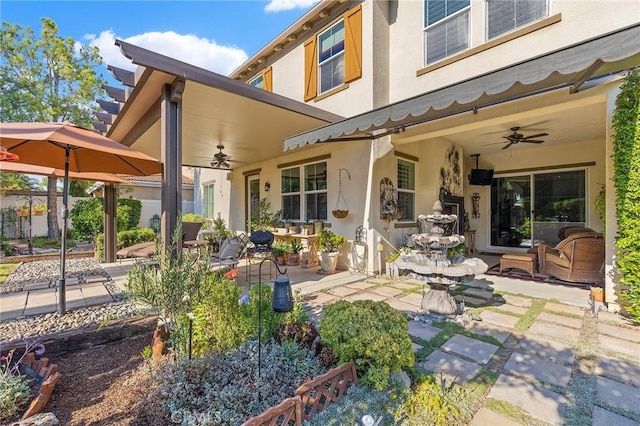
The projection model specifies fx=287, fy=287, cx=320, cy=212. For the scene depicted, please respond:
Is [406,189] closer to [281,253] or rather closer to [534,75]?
[281,253]

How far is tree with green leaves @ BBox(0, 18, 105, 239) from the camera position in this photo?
11.1 metres

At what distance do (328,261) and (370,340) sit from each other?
439 centimetres

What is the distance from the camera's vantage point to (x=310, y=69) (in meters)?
7.93

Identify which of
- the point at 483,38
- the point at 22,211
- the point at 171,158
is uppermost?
the point at 483,38

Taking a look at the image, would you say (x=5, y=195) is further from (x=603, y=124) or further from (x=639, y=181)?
(x=603, y=124)

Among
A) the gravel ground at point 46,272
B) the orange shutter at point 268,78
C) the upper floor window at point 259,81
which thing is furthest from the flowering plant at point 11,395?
the upper floor window at point 259,81

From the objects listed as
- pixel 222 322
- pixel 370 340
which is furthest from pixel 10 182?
pixel 370 340

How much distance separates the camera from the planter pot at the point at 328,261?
262 inches

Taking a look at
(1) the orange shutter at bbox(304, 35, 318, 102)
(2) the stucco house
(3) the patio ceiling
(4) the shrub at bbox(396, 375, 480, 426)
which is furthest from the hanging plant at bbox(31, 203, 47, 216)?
(4) the shrub at bbox(396, 375, 480, 426)

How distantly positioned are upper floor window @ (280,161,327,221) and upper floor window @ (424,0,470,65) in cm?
352

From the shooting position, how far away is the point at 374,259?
21.4ft

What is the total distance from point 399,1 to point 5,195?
667 inches

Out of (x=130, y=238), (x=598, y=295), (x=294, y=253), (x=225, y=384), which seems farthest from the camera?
(x=130, y=238)

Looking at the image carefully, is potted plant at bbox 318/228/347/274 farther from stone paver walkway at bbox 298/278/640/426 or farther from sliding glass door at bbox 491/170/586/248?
sliding glass door at bbox 491/170/586/248
